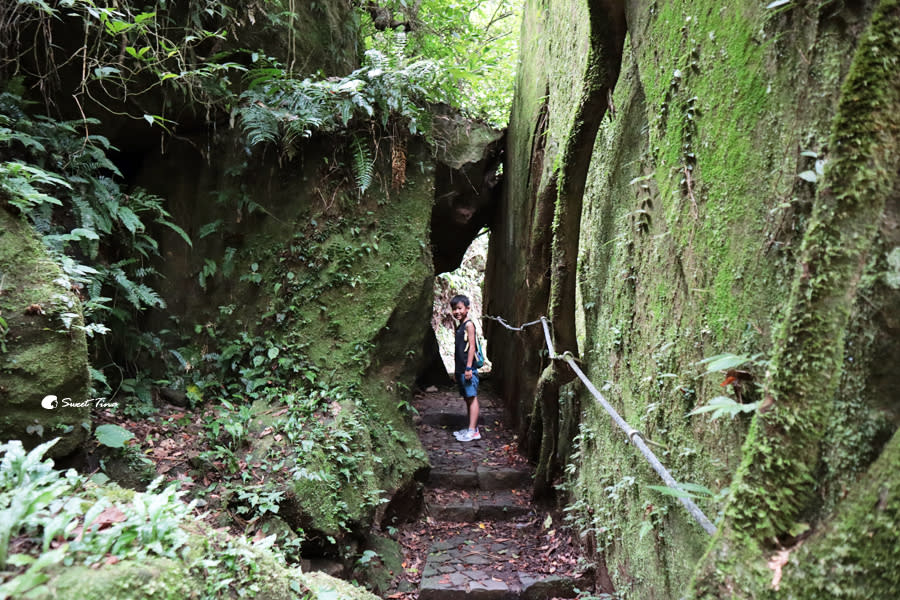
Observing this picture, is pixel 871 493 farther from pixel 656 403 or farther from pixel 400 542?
pixel 400 542

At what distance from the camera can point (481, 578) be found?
4.46 metres

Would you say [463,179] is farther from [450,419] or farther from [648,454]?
[648,454]

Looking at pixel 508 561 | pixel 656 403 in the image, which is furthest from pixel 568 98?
pixel 508 561

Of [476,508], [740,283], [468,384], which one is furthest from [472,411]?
[740,283]

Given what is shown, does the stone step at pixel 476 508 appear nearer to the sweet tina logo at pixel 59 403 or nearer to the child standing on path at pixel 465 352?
the child standing on path at pixel 465 352

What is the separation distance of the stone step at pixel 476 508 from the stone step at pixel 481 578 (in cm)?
52

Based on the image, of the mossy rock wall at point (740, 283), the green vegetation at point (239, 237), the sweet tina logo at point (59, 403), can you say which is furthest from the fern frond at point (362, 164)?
the sweet tina logo at point (59, 403)

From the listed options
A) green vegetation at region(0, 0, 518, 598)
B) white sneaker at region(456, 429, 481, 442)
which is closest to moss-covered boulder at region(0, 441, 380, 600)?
green vegetation at region(0, 0, 518, 598)

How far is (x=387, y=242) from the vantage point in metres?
5.89

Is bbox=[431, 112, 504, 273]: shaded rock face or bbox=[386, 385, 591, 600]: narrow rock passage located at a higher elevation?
bbox=[431, 112, 504, 273]: shaded rock face

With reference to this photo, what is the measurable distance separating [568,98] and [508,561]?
16.1ft

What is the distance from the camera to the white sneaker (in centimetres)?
722

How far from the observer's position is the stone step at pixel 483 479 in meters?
6.03

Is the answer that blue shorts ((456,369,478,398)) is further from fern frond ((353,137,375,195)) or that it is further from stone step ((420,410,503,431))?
fern frond ((353,137,375,195))
